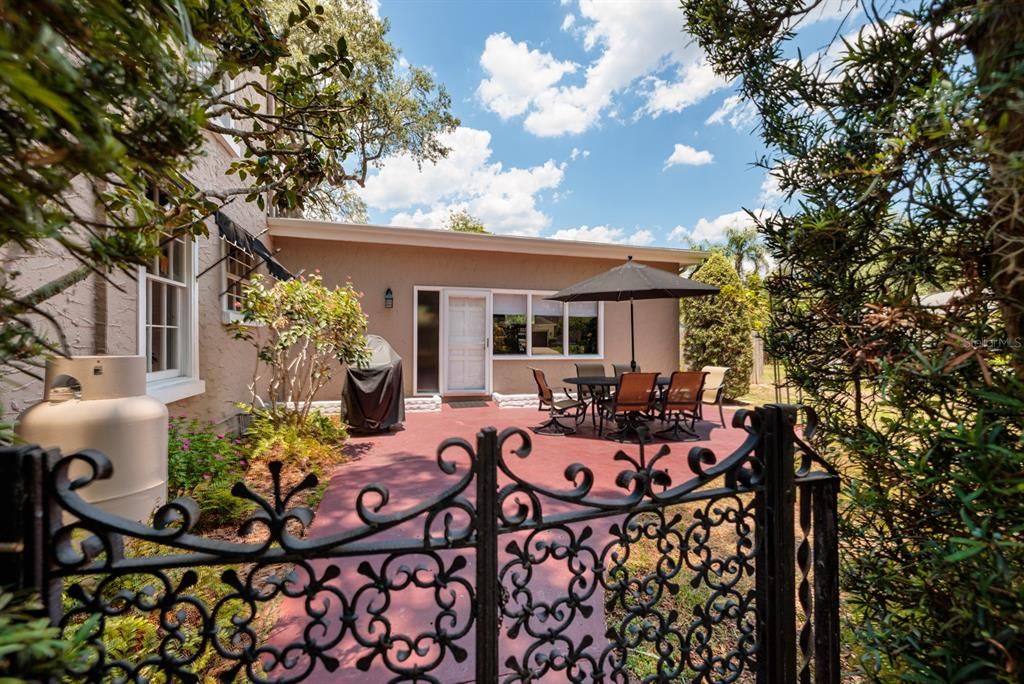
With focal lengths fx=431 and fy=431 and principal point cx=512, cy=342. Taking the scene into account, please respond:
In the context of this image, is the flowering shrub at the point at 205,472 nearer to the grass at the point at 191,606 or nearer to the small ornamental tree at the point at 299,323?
the grass at the point at 191,606

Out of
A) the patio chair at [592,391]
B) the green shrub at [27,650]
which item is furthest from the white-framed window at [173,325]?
the patio chair at [592,391]

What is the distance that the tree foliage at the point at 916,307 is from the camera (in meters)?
1.04

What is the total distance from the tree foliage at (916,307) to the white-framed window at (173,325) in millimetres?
5359

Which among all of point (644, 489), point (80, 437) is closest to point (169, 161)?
point (644, 489)

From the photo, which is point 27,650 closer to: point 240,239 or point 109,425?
point 109,425

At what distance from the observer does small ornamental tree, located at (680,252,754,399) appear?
10344 mm

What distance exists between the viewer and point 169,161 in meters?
0.93

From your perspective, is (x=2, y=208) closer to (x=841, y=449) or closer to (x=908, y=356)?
(x=908, y=356)

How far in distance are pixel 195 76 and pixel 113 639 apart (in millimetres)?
2420

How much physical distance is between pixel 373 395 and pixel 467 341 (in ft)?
11.3

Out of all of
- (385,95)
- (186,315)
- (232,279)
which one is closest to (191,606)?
(186,315)

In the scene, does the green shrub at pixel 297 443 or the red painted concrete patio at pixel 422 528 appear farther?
the green shrub at pixel 297 443

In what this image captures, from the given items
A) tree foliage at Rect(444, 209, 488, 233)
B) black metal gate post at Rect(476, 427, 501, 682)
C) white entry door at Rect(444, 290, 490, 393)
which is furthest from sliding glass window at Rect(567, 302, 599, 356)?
tree foliage at Rect(444, 209, 488, 233)

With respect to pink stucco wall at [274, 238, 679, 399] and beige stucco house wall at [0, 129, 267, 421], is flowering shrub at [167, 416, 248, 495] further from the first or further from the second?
pink stucco wall at [274, 238, 679, 399]
